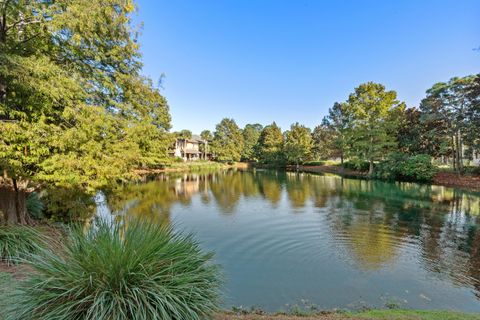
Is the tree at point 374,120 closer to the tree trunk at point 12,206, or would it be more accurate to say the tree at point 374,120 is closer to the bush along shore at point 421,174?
the bush along shore at point 421,174

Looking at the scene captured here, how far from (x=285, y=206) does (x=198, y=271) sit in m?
12.8

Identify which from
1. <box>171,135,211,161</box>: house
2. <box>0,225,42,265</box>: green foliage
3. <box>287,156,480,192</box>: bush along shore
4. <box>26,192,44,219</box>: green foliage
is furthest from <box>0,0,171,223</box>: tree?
<box>171,135,211,161</box>: house

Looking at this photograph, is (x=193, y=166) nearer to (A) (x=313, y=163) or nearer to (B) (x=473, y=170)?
(A) (x=313, y=163)

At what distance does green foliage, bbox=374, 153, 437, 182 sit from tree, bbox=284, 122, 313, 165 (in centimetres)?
1793

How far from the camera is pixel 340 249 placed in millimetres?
8844

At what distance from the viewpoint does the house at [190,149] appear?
56.8 meters

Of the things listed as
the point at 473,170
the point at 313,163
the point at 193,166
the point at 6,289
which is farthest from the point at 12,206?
the point at 313,163

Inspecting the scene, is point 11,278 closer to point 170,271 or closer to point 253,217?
point 170,271

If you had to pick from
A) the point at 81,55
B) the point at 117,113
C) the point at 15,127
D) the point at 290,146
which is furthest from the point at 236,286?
the point at 290,146

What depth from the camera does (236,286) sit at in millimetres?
6402

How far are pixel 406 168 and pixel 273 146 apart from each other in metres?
30.1

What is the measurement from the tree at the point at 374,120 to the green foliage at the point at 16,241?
1340 inches

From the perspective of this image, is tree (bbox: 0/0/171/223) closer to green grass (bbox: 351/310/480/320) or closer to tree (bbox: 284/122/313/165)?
green grass (bbox: 351/310/480/320)

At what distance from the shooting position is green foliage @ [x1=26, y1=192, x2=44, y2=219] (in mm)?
9305
